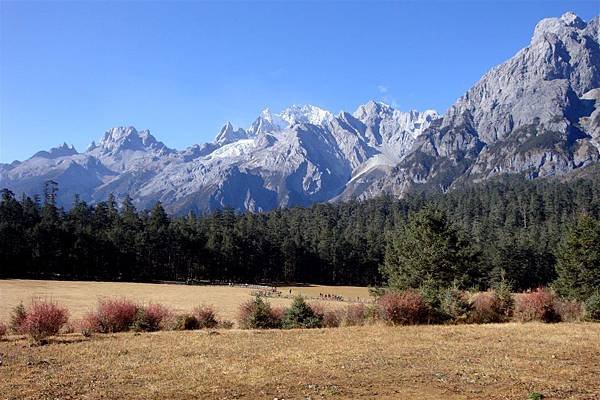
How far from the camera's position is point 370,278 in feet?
483

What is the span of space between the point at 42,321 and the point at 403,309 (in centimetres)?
2107

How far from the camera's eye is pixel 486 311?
3316 cm

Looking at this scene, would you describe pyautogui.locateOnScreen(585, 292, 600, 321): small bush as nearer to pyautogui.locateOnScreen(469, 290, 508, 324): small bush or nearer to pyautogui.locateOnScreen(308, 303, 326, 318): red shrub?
pyautogui.locateOnScreen(469, 290, 508, 324): small bush

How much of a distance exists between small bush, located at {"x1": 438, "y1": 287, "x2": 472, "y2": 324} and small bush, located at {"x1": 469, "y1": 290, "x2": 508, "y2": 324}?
626 millimetres

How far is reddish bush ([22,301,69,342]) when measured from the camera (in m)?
24.8

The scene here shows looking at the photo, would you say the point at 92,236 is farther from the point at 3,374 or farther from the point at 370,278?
the point at 3,374

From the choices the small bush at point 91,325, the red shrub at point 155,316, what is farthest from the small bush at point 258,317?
the small bush at point 91,325

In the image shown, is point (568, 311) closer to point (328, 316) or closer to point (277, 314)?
point (328, 316)

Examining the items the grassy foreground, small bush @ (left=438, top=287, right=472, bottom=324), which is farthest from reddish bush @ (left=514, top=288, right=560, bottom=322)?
the grassy foreground

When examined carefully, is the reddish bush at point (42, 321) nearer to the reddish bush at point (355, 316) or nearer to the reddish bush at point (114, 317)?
the reddish bush at point (114, 317)

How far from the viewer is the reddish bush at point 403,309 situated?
30.4 m

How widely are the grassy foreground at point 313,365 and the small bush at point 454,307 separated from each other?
4.31 m

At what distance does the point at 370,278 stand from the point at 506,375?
13300cm

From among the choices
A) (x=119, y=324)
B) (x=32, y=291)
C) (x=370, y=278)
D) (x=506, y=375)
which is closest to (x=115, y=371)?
(x=119, y=324)
